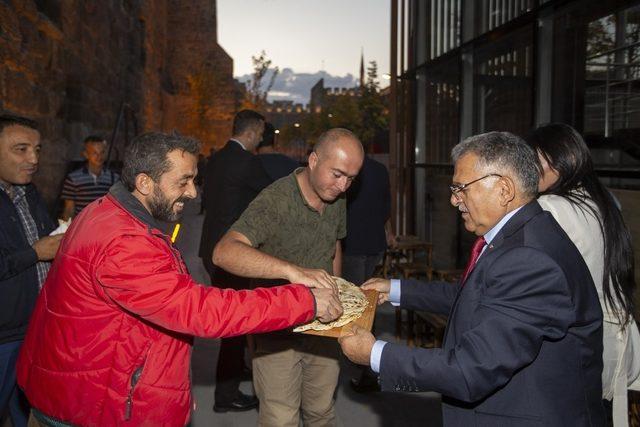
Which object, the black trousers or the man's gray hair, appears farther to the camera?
the black trousers

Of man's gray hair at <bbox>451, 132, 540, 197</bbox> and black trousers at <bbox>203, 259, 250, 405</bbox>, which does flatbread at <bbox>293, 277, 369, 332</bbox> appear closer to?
man's gray hair at <bbox>451, 132, 540, 197</bbox>

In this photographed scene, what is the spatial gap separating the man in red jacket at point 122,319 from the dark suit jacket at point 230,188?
2.33 metres

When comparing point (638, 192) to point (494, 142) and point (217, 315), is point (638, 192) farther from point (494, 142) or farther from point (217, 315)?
point (217, 315)

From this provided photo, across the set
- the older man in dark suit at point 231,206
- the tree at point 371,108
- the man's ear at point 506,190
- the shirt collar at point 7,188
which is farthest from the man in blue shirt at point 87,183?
the tree at point 371,108

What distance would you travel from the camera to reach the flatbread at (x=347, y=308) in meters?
2.18

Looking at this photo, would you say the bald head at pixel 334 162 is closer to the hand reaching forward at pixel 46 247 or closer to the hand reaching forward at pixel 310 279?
the hand reaching forward at pixel 310 279

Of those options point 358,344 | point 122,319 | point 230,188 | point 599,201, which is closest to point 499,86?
point 230,188

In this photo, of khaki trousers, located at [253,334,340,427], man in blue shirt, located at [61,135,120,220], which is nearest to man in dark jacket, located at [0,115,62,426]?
khaki trousers, located at [253,334,340,427]

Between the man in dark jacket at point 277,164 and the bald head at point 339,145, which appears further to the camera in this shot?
the man in dark jacket at point 277,164

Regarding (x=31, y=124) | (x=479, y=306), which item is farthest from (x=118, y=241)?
(x=31, y=124)

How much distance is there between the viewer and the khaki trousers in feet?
9.20

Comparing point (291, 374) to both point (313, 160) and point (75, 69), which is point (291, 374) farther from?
point (75, 69)

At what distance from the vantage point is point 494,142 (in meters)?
1.86

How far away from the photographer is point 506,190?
184 cm
